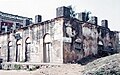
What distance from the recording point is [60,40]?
22.4 m

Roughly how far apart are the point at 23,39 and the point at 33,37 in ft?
6.81

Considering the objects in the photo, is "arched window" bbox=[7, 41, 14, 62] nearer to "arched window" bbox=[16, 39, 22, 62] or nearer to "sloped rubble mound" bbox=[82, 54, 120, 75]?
"arched window" bbox=[16, 39, 22, 62]

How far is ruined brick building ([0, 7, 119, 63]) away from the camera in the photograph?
2253cm

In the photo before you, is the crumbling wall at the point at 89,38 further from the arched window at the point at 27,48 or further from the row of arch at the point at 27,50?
the arched window at the point at 27,48

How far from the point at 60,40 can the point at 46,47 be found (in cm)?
239

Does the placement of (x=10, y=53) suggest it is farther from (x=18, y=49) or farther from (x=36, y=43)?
(x=36, y=43)

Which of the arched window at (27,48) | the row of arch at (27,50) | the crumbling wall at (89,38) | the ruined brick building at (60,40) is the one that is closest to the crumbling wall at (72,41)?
the ruined brick building at (60,40)

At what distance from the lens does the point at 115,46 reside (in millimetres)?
29078

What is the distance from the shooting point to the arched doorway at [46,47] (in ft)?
78.3

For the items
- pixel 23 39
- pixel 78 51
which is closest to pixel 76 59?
pixel 78 51

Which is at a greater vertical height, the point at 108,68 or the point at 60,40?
the point at 60,40

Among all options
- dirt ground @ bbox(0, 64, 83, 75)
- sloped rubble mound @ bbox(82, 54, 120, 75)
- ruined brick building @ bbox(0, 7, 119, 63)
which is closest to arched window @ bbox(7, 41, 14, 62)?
ruined brick building @ bbox(0, 7, 119, 63)

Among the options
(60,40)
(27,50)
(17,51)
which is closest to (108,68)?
(60,40)

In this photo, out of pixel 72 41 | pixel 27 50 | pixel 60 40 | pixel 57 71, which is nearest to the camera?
pixel 57 71
